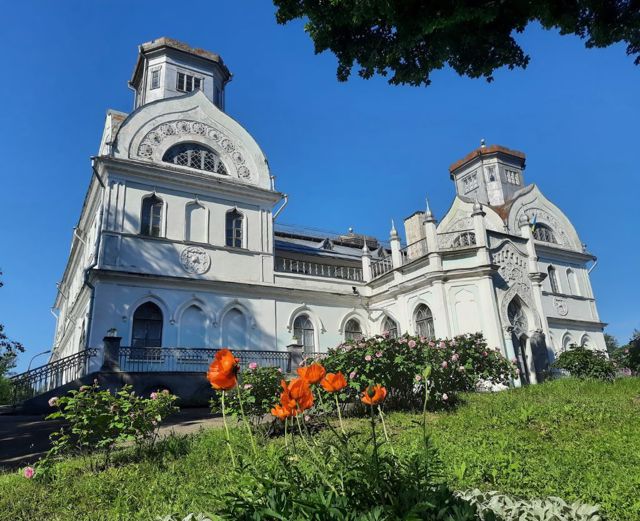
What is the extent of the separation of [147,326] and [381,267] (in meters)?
10.7

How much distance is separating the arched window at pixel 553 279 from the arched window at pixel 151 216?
2035 cm

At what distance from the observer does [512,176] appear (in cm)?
2941

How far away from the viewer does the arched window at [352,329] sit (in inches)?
797

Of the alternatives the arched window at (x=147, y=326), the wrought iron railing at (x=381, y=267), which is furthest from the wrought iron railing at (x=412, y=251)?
the arched window at (x=147, y=326)

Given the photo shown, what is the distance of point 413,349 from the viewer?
9906 mm

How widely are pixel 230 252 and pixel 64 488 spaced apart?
13.4 metres

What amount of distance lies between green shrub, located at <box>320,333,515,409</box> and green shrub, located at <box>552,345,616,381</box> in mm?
6537

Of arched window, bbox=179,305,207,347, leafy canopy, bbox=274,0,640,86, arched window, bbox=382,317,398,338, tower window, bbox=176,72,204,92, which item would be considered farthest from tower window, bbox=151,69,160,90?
leafy canopy, bbox=274,0,640,86

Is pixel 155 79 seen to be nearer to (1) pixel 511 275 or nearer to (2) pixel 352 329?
(2) pixel 352 329

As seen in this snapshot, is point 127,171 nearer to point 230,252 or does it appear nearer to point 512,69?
point 230,252

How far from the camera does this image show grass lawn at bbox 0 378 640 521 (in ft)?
14.5

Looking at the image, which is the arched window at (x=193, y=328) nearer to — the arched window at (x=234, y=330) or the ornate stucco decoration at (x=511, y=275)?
the arched window at (x=234, y=330)

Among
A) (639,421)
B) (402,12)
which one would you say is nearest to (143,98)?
(402,12)

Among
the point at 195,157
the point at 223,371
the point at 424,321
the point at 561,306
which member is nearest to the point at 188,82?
the point at 195,157
